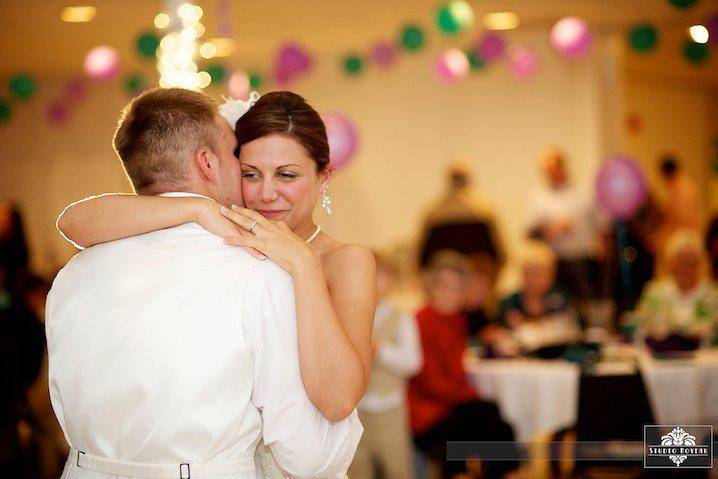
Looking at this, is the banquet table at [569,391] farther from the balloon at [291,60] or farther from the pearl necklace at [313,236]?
the balloon at [291,60]

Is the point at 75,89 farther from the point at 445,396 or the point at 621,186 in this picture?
the point at 445,396

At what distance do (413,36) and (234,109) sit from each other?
5.59 metres

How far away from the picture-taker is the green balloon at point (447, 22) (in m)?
6.67

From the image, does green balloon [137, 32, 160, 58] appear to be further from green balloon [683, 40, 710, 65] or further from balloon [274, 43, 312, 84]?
green balloon [683, 40, 710, 65]

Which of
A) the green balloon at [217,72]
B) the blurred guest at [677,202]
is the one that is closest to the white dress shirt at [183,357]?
the green balloon at [217,72]

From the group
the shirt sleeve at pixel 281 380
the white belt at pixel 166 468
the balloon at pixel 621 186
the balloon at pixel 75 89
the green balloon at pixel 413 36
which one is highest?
the balloon at pixel 75 89

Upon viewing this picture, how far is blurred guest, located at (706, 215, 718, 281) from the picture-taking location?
20.2 ft

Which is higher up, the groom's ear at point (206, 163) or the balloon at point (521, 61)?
the balloon at point (521, 61)

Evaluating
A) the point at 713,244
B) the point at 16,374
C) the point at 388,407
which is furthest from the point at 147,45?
the point at 713,244

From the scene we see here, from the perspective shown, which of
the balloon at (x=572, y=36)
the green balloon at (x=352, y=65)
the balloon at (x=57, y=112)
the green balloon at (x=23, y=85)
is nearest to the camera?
the balloon at (x=572, y=36)

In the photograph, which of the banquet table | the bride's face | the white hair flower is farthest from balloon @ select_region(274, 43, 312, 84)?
the bride's face

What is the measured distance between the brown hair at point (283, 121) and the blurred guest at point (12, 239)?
5177 mm

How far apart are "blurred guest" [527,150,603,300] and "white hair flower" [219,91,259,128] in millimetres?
6180

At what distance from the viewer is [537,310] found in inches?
208
